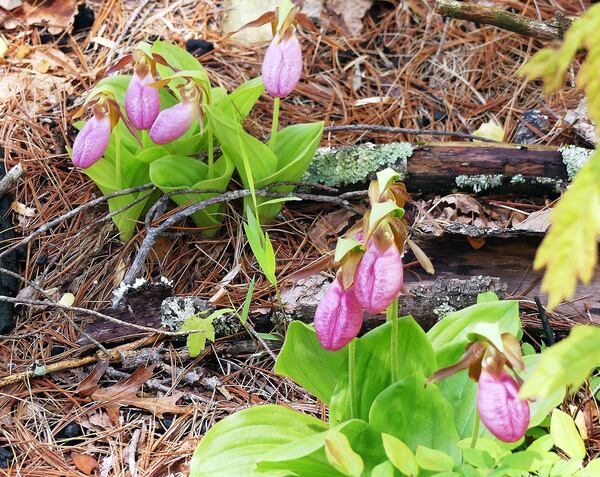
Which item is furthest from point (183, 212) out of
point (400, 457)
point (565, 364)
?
point (565, 364)

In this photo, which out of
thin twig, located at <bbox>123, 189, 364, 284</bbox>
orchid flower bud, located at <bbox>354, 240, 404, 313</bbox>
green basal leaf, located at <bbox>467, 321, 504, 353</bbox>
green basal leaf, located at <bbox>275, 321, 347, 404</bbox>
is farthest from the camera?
thin twig, located at <bbox>123, 189, 364, 284</bbox>

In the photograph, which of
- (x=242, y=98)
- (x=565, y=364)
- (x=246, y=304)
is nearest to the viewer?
(x=565, y=364)

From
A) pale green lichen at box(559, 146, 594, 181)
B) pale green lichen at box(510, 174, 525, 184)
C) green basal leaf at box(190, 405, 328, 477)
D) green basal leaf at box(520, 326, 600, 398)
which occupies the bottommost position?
green basal leaf at box(190, 405, 328, 477)

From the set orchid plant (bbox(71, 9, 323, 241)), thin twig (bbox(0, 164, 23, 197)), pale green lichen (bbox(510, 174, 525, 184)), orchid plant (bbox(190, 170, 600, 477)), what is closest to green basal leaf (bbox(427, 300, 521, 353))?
orchid plant (bbox(190, 170, 600, 477))

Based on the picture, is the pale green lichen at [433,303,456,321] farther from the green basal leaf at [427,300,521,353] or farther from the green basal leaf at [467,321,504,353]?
the green basal leaf at [467,321,504,353]

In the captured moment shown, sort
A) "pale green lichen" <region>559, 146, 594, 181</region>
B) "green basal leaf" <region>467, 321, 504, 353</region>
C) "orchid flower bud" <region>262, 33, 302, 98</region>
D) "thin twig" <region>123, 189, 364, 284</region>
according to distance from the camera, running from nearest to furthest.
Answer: "green basal leaf" <region>467, 321, 504, 353</region>, "orchid flower bud" <region>262, 33, 302, 98</region>, "thin twig" <region>123, 189, 364, 284</region>, "pale green lichen" <region>559, 146, 594, 181</region>

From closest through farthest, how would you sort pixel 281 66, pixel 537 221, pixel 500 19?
pixel 281 66
pixel 537 221
pixel 500 19

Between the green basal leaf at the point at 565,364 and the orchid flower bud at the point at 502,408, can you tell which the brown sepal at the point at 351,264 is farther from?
the green basal leaf at the point at 565,364

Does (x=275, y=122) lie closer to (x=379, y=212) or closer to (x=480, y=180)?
(x=480, y=180)
